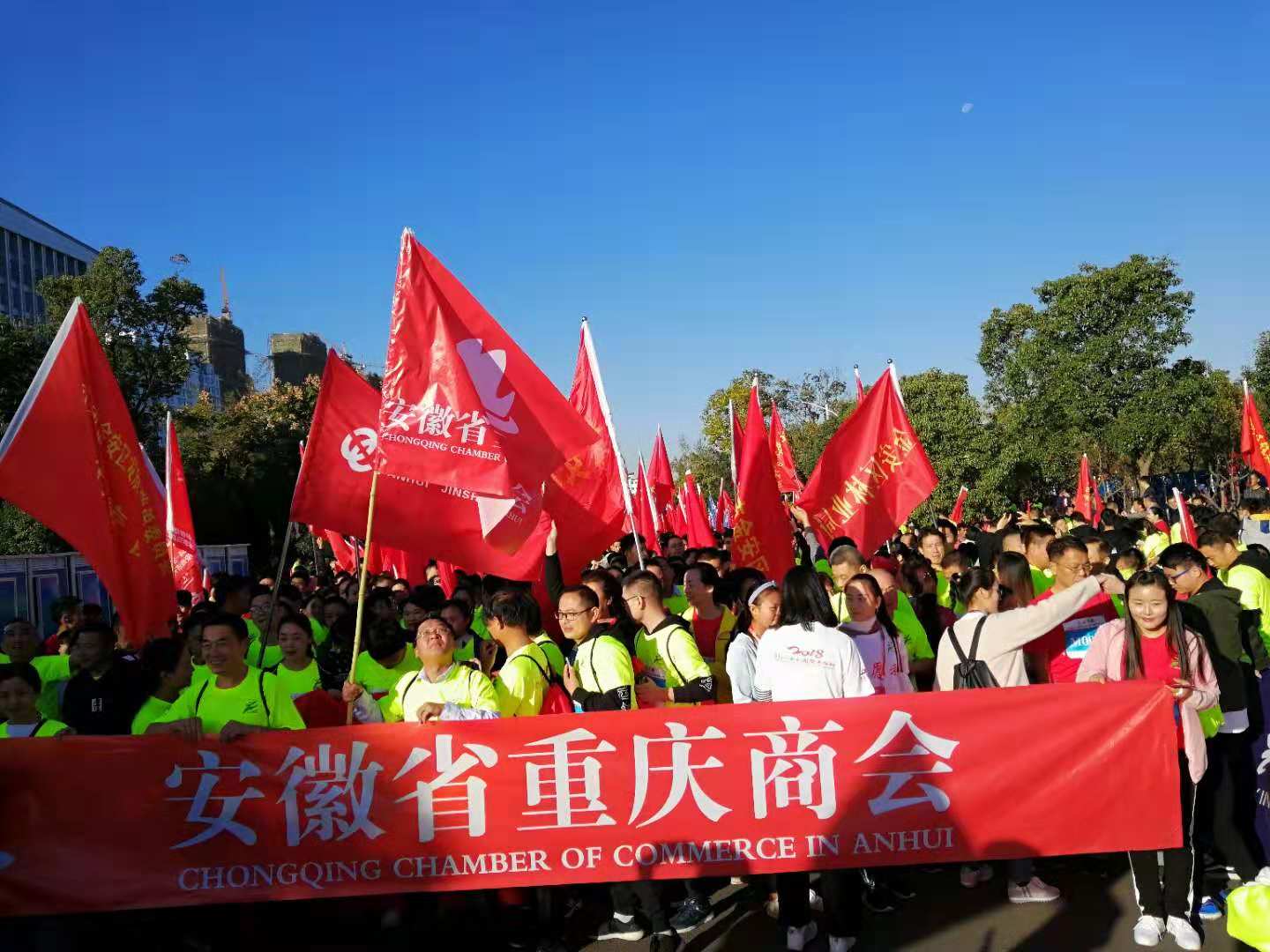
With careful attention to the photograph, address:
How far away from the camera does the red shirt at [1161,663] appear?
4.93 meters

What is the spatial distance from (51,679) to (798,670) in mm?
4461

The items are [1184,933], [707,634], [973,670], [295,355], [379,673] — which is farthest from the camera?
[295,355]

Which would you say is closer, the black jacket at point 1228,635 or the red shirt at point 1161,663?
the red shirt at point 1161,663

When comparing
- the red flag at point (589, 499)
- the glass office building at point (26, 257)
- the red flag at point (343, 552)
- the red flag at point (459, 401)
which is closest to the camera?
the red flag at point (459, 401)

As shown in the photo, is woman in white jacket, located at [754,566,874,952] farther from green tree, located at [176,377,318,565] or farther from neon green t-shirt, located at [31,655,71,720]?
green tree, located at [176,377,318,565]

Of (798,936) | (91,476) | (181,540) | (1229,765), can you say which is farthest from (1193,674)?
(181,540)

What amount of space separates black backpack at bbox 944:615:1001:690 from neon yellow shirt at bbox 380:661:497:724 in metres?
2.17

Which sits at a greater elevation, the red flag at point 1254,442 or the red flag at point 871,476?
the red flag at point 1254,442

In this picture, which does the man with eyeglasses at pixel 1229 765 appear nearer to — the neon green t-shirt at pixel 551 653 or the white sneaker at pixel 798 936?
the white sneaker at pixel 798 936

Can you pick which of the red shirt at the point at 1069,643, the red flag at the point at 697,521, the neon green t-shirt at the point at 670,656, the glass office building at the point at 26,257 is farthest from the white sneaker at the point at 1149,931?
the glass office building at the point at 26,257

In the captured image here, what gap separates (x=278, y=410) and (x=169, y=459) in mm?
27261

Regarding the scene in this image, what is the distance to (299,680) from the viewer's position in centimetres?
582

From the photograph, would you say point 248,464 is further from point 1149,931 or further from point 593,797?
point 1149,931

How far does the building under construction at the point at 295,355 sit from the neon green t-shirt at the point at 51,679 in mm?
82885
